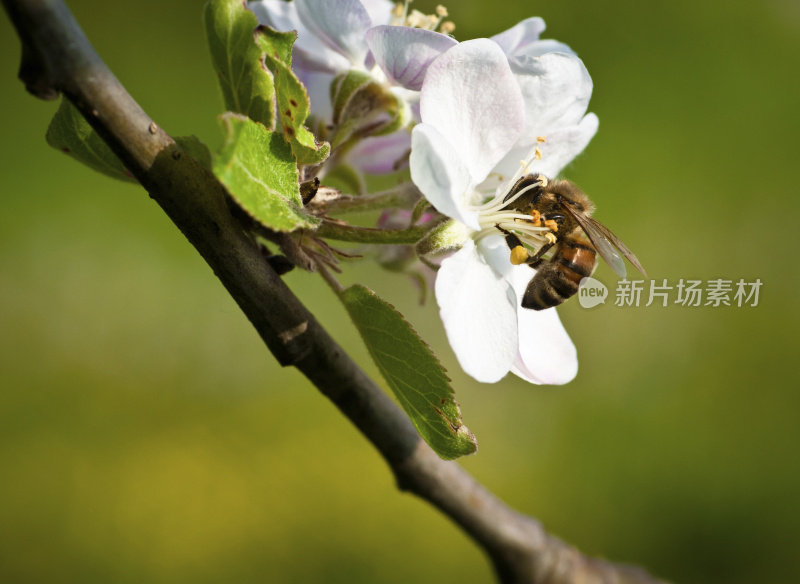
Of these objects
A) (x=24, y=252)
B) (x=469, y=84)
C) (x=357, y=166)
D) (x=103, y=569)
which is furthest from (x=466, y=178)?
(x=24, y=252)

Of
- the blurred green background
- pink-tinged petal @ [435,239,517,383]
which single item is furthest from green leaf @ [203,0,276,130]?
the blurred green background

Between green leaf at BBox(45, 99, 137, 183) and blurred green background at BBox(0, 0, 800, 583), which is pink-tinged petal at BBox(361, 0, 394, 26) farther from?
blurred green background at BBox(0, 0, 800, 583)

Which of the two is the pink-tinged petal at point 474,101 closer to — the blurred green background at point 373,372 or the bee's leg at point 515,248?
the bee's leg at point 515,248

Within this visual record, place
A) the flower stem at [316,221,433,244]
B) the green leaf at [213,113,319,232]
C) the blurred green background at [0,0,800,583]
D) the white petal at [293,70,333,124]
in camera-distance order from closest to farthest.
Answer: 1. the green leaf at [213,113,319,232]
2. the flower stem at [316,221,433,244]
3. the white petal at [293,70,333,124]
4. the blurred green background at [0,0,800,583]

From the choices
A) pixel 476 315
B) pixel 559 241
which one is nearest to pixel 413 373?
pixel 476 315

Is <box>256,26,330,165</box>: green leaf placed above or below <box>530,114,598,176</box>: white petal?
below

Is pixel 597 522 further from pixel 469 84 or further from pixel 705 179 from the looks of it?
pixel 469 84

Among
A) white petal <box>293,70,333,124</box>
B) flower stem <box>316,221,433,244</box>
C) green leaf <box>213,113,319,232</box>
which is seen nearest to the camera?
green leaf <box>213,113,319,232</box>
